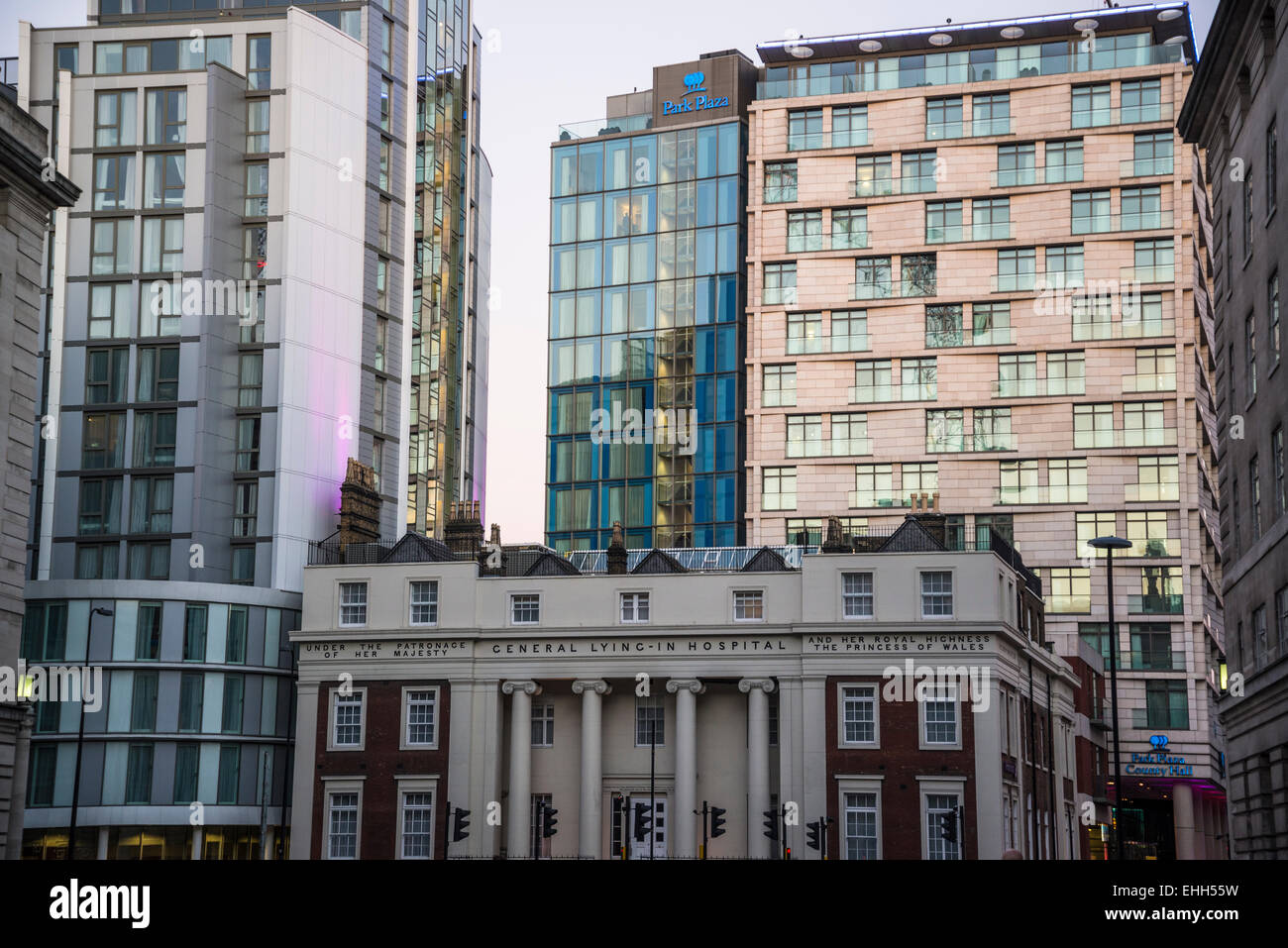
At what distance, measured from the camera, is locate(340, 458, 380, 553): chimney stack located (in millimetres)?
74188

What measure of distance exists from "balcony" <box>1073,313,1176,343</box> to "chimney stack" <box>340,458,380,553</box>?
46377mm

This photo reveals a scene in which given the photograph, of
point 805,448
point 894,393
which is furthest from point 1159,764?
point 805,448

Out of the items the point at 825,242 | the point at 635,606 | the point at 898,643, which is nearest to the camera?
the point at 898,643

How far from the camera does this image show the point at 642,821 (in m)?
63.4

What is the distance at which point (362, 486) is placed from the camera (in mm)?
76375

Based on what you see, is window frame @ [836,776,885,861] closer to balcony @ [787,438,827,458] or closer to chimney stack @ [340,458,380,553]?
chimney stack @ [340,458,380,553]

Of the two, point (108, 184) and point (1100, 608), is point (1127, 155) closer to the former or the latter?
point (1100, 608)

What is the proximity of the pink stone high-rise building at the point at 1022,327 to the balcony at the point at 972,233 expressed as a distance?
0.16 meters

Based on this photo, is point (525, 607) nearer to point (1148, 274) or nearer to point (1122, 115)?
point (1148, 274)

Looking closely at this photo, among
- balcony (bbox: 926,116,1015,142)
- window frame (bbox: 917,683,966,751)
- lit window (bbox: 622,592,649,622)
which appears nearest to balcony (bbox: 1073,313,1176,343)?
balcony (bbox: 926,116,1015,142)

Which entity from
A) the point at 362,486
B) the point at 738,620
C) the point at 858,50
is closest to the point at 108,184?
the point at 362,486

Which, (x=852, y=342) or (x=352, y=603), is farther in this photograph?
(x=852, y=342)

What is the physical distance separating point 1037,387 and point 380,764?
5137cm
